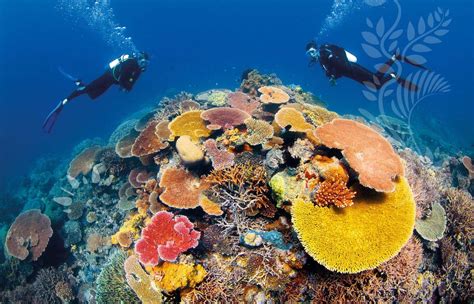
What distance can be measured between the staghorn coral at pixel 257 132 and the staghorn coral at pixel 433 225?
3037mm

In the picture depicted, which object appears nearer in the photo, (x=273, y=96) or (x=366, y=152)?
(x=366, y=152)

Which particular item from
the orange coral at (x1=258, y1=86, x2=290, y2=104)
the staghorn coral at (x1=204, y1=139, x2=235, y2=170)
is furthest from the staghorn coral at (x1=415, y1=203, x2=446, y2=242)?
the orange coral at (x1=258, y1=86, x2=290, y2=104)

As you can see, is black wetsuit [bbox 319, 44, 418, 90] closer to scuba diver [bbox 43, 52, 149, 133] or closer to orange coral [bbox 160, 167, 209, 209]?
orange coral [bbox 160, 167, 209, 209]

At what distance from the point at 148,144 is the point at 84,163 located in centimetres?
368


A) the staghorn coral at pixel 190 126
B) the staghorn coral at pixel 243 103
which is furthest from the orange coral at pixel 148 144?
the staghorn coral at pixel 243 103

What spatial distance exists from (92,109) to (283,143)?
2713 inches

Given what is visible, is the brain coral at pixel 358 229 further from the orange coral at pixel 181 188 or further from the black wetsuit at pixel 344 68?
the black wetsuit at pixel 344 68

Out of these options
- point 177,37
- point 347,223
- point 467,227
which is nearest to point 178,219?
point 347,223

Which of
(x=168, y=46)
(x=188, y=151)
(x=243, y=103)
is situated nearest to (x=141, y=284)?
(x=188, y=151)

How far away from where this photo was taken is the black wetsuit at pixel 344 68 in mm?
7973

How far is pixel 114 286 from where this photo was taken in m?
5.41

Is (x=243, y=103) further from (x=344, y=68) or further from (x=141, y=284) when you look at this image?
(x=141, y=284)

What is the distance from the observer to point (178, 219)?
4398 millimetres

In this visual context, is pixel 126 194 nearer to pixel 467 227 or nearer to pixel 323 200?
pixel 323 200
